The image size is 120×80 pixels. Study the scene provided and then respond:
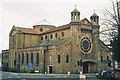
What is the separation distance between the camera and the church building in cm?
6216

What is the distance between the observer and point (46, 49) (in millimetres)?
64500

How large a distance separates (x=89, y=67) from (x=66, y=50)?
9488mm

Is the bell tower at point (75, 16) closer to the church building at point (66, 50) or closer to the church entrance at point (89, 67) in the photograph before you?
the church building at point (66, 50)

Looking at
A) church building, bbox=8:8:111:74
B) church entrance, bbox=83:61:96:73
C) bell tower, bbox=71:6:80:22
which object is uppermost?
bell tower, bbox=71:6:80:22

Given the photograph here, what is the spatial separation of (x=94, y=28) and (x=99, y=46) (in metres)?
5.04

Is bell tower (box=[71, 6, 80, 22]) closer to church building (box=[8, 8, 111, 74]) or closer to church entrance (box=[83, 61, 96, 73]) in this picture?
church building (box=[8, 8, 111, 74])

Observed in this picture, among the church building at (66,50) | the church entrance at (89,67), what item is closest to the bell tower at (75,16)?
the church building at (66,50)

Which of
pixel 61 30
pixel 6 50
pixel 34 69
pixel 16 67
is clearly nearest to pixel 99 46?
pixel 61 30

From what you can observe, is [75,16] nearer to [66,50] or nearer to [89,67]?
[66,50]

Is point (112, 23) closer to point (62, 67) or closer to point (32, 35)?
point (62, 67)

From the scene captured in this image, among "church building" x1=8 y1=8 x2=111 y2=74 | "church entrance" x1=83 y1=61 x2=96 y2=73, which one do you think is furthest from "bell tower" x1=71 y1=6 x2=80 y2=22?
"church entrance" x1=83 y1=61 x2=96 y2=73

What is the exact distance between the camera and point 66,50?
62625 millimetres

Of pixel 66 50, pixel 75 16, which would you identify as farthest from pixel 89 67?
pixel 75 16

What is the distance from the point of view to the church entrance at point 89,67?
67.3 metres
